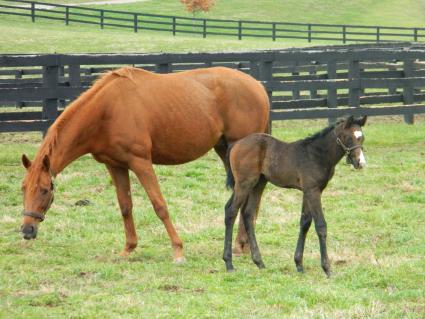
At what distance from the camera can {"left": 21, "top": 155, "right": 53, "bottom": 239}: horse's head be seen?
797 cm

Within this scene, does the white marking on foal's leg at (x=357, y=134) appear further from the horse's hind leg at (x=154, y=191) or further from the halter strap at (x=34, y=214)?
the halter strap at (x=34, y=214)

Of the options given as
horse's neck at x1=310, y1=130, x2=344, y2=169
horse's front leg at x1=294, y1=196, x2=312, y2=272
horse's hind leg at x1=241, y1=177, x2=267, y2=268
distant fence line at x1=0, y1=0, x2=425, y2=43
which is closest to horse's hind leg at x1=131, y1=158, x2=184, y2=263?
horse's hind leg at x1=241, y1=177, x2=267, y2=268

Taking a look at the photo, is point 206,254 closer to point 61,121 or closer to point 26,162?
point 61,121

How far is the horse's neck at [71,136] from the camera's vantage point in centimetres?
837

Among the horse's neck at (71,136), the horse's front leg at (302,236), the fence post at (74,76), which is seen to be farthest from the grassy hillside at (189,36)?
the horse's front leg at (302,236)

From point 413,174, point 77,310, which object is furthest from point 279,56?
point 77,310

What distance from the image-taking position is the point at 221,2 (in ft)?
229

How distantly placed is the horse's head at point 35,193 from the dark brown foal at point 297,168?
5.47ft

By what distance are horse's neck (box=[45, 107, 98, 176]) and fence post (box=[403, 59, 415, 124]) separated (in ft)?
33.3

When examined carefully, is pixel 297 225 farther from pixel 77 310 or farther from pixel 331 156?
pixel 77 310

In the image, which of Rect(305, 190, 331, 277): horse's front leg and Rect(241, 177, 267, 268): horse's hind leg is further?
Rect(241, 177, 267, 268): horse's hind leg

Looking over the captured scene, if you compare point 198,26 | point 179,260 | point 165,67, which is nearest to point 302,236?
point 179,260

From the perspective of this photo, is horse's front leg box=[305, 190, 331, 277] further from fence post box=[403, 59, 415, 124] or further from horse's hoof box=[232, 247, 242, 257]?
fence post box=[403, 59, 415, 124]

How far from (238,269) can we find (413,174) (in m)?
5.56
